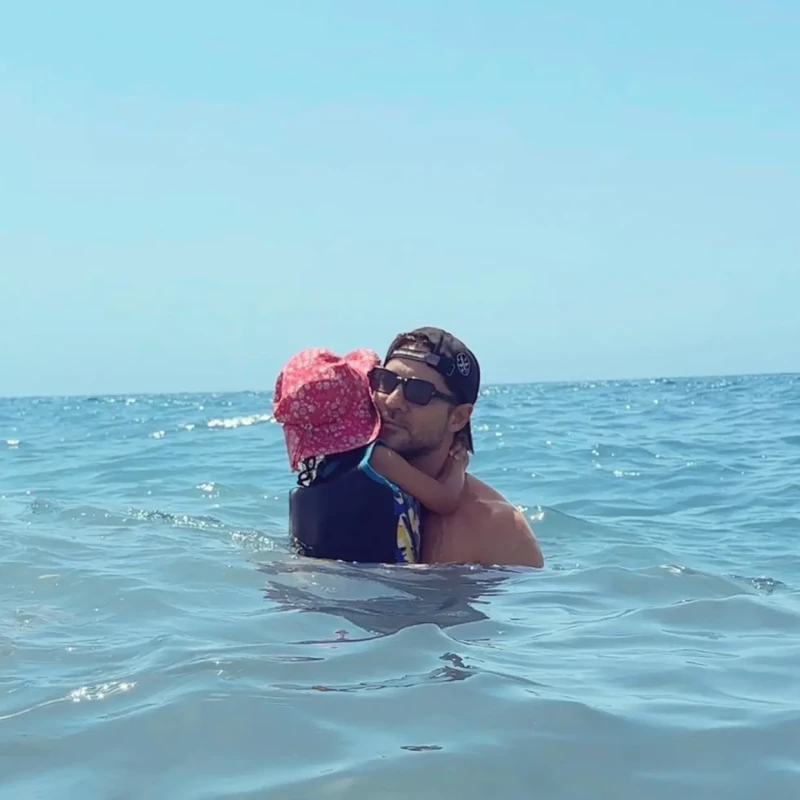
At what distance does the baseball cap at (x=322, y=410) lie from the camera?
470cm

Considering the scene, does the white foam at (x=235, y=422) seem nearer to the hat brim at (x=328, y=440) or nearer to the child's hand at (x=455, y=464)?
the child's hand at (x=455, y=464)

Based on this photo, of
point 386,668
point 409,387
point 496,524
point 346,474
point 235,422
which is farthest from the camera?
point 235,422

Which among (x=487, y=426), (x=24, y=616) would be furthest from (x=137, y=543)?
(x=487, y=426)

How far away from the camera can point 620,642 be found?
12.4 ft

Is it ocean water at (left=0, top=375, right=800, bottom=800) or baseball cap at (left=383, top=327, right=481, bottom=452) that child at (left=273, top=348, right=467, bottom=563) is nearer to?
ocean water at (left=0, top=375, right=800, bottom=800)

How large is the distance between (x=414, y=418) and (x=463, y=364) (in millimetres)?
342

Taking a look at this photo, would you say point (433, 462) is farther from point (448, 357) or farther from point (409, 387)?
point (448, 357)

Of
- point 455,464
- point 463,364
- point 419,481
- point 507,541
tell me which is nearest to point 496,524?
point 507,541

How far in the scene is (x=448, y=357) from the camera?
16.0 feet

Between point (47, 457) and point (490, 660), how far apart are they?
41.4 feet

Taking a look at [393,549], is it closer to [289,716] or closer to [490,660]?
[490,660]

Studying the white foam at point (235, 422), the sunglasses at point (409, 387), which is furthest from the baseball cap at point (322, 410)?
the white foam at point (235, 422)

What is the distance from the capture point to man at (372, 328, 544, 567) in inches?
191

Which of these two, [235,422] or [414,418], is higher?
[414,418]
